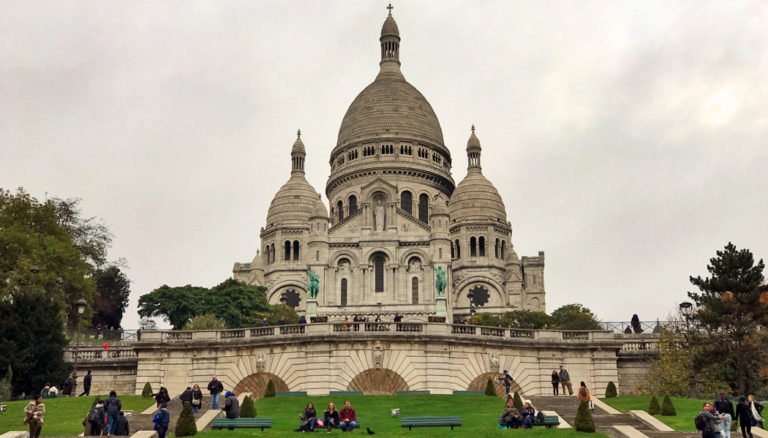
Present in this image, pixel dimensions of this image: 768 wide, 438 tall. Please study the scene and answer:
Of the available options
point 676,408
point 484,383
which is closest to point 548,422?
point 676,408

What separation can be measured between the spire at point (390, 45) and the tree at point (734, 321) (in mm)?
89538

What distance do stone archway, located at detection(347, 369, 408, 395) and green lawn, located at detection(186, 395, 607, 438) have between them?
484 centimetres

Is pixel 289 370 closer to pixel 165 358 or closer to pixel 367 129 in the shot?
pixel 165 358

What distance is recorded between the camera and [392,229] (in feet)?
328

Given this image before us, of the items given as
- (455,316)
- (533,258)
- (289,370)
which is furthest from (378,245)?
(289,370)

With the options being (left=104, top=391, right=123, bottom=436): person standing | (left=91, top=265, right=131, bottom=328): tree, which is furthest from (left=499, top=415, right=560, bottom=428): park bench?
(left=91, top=265, right=131, bottom=328): tree

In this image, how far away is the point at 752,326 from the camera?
44781 mm

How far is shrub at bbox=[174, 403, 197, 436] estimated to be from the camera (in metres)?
25.9

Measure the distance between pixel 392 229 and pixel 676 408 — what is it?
67116 millimetres

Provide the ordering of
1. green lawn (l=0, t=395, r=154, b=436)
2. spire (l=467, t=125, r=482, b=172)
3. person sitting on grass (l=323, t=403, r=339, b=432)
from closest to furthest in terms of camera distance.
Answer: person sitting on grass (l=323, t=403, r=339, b=432) → green lawn (l=0, t=395, r=154, b=436) → spire (l=467, t=125, r=482, b=172)

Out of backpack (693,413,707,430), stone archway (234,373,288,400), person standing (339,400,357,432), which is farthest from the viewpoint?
stone archway (234,373,288,400)

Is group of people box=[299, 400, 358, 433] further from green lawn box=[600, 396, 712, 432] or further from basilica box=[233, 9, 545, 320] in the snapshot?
basilica box=[233, 9, 545, 320]

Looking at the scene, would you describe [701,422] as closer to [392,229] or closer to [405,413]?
[405,413]

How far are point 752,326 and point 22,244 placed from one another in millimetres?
37364
